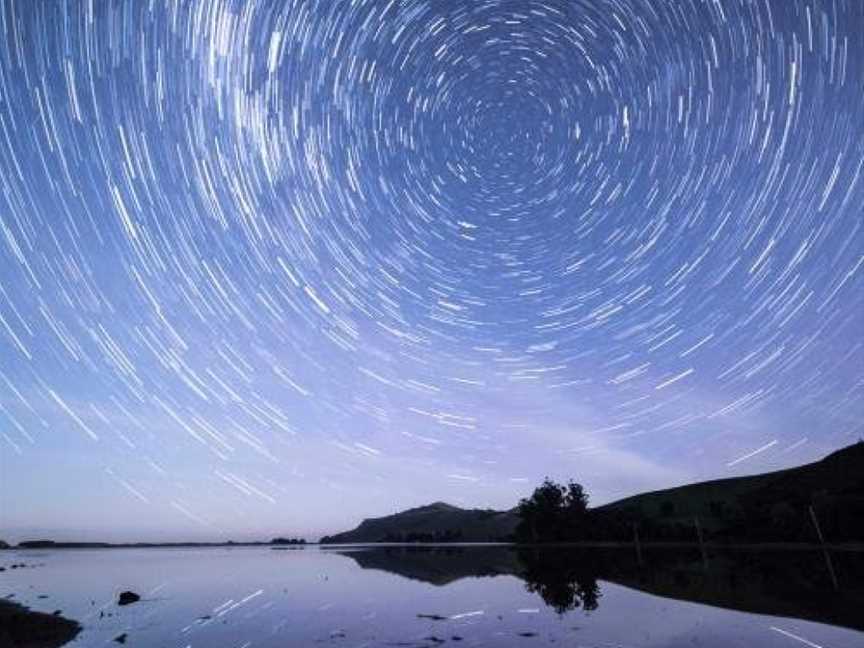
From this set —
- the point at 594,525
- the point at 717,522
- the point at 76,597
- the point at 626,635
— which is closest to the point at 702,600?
the point at 626,635

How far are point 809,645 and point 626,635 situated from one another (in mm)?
6397

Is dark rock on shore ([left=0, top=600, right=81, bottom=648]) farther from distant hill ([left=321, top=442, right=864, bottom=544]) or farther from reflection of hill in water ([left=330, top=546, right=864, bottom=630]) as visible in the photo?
distant hill ([left=321, top=442, right=864, bottom=544])

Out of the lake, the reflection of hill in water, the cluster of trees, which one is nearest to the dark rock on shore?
the lake

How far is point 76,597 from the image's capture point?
52.2 metres

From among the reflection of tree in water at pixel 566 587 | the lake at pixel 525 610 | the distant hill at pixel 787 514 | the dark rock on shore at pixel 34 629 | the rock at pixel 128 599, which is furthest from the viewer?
the distant hill at pixel 787 514

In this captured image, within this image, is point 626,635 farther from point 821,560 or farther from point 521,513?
point 521,513

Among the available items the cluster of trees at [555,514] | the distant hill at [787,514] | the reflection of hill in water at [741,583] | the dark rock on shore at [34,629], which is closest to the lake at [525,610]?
the reflection of hill in water at [741,583]

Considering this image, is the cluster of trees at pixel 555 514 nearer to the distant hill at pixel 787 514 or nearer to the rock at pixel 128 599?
the distant hill at pixel 787 514

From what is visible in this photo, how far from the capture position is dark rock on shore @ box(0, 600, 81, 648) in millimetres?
27766

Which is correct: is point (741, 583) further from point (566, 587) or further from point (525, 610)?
point (525, 610)

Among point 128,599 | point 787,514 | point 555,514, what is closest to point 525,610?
point 128,599

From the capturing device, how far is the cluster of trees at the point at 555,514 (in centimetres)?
13925

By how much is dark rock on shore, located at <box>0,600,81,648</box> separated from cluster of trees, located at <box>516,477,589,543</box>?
119857mm

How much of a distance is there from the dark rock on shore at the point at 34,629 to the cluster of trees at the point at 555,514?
393ft
